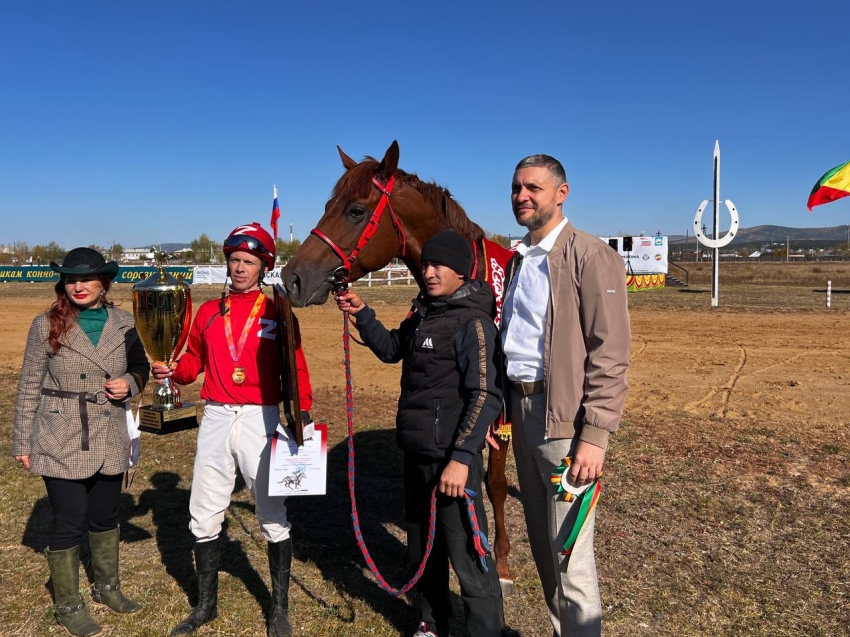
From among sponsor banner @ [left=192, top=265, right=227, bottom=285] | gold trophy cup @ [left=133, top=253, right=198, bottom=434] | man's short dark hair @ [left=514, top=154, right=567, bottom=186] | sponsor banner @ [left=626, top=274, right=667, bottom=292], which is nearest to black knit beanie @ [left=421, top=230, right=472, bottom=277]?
man's short dark hair @ [left=514, top=154, right=567, bottom=186]

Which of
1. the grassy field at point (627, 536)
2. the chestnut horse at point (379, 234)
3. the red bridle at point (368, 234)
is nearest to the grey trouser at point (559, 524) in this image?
the chestnut horse at point (379, 234)

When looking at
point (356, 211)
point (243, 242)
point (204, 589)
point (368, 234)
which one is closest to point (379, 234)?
point (368, 234)

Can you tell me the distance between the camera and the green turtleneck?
3.23 m

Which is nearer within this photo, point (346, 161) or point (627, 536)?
point (346, 161)

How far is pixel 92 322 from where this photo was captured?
326 cm

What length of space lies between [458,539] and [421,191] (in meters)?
1.99

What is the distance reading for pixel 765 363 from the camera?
31.8 ft

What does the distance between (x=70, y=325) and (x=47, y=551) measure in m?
1.20

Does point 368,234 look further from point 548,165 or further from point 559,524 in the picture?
point 559,524

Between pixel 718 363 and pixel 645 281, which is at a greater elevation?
pixel 645 281

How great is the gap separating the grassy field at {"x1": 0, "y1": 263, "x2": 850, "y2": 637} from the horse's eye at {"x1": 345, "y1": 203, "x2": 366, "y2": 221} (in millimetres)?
2229

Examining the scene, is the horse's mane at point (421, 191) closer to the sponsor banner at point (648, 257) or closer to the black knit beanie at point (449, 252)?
the black knit beanie at point (449, 252)

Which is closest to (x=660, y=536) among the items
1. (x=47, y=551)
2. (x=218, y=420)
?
(x=218, y=420)

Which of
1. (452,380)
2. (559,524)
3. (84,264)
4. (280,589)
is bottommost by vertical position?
(280,589)
